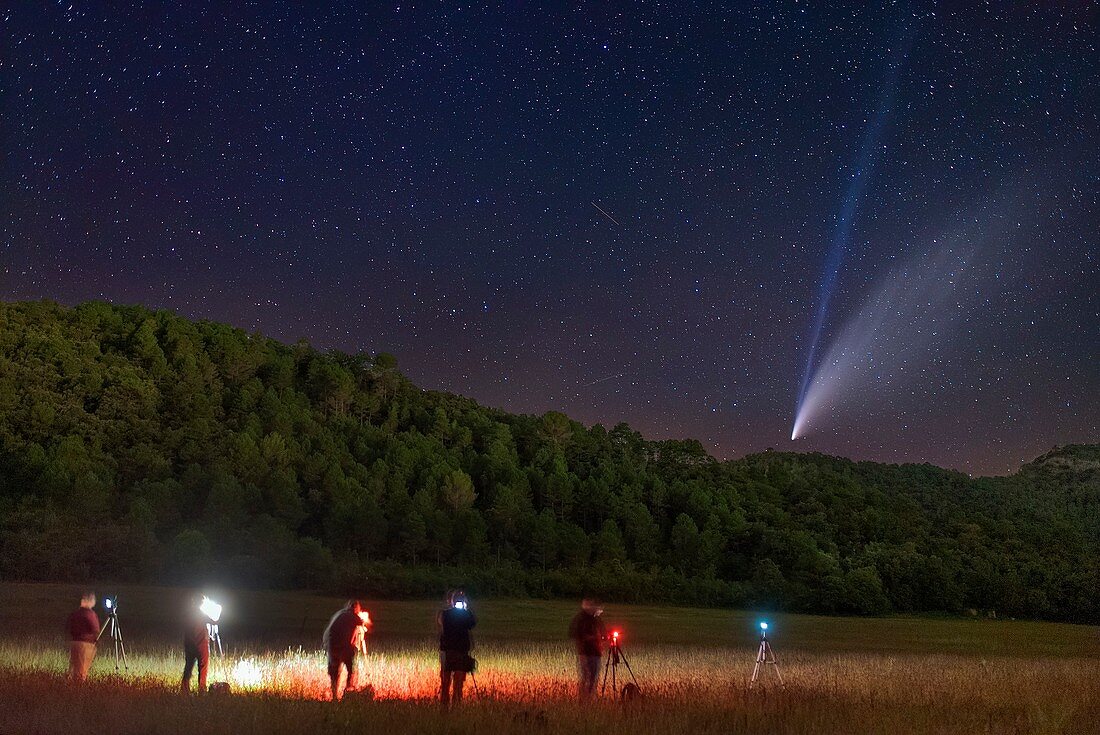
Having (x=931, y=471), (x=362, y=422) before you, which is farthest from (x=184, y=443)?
(x=931, y=471)

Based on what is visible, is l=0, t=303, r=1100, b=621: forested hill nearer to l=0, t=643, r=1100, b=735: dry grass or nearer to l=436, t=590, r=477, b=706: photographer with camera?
l=0, t=643, r=1100, b=735: dry grass

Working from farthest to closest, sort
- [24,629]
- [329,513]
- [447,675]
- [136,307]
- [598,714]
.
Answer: [136,307]
[329,513]
[24,629]
[447,675]
[598,714]

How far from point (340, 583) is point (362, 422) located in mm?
79320

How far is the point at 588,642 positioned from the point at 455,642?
2.45 m

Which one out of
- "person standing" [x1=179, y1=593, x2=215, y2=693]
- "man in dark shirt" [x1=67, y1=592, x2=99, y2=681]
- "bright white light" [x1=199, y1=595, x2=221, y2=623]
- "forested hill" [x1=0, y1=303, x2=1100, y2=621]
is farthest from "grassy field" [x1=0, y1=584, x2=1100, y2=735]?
"forested hill" [x1=0, y1=303, x2=1100, y2=621]

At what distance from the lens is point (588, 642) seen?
665 inches

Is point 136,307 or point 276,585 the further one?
point 136,307

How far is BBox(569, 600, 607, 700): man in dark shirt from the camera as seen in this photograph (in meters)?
16.8

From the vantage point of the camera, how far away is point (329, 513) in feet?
354

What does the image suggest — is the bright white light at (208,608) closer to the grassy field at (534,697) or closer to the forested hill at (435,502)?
the grassy field at (534,697)

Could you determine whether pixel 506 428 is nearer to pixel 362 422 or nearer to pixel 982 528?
pixel 362 422

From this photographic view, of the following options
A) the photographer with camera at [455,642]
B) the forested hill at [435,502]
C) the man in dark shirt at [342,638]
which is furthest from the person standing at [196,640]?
the forested hill at [435,502]

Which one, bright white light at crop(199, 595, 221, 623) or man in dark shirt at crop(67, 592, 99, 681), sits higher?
bright white light at crop(199, 595, 221, 623)

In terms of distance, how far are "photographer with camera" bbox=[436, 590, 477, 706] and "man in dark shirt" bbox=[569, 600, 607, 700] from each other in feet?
6.46
